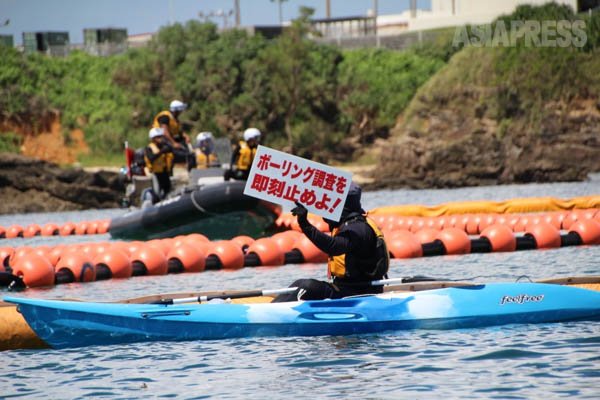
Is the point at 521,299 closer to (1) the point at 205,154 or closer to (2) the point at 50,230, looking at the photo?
(1) the point at 205,154

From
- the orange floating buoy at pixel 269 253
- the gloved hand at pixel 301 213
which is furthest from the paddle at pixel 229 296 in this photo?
the orange floating buoy at pixel 269 253

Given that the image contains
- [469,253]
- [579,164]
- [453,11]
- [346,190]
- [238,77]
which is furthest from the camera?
[453,11]

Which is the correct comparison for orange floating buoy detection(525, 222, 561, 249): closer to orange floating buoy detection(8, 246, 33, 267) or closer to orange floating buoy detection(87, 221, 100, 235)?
orange floating buoy detection(8, 246, 33, 267)

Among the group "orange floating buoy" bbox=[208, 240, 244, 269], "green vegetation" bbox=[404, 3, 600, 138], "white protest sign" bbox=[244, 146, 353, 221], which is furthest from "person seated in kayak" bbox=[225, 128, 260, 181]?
"green vegetation" bbox=[404, 3, 600, 138]

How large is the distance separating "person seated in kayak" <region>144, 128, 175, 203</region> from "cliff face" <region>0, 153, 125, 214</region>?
1290 centimetres

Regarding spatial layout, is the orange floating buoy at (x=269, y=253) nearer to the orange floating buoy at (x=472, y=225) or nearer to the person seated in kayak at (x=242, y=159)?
the person seated in kayak at (x=242, y=159)

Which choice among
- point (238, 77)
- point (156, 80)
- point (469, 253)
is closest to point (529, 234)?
point (469, 253)

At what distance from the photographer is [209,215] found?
15867 millimetres

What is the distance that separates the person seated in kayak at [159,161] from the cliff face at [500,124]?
56.5 feet

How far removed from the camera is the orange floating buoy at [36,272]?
37.8ft

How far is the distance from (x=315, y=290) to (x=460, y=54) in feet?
112

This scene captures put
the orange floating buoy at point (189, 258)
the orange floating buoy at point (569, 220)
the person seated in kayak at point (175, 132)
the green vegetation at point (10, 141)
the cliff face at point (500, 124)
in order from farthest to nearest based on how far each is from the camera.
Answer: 1. the green vegetation at point (10, 141)
2. the cliff face at point (500, 124)
3. the person seated in kayak at point (175, 132)
4. the orange floating buoy at point (569, 220)
5. the orange floating buoy at point (189, 258)

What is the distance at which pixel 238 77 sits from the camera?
44.4m

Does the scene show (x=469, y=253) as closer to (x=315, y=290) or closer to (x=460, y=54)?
(x=315, y=290)
